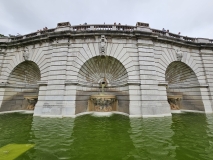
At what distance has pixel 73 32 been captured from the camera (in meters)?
11.9

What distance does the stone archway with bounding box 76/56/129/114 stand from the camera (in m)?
11.1

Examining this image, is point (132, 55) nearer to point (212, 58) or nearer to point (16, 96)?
point (212, 58)

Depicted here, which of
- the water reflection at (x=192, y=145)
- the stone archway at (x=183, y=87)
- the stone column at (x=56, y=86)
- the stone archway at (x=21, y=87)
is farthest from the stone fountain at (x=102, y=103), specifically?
the water reflection at (x=192, y=145)

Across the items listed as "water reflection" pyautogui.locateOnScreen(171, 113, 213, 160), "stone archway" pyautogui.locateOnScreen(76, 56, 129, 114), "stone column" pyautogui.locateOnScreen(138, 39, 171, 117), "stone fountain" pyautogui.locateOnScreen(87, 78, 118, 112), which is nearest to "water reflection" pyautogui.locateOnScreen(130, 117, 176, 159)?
"water reflection" pyautogui.locateOnScreen(171, 113, 213, 160)

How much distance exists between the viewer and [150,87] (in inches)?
418

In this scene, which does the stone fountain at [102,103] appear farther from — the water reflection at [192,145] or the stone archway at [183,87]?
the water reflection at [192,145]

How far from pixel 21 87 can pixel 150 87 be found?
576 inches

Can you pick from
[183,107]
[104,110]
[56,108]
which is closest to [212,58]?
[183,107]

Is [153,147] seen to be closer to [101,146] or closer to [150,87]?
[101,146]

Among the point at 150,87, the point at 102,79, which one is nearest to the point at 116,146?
the point at 150,87

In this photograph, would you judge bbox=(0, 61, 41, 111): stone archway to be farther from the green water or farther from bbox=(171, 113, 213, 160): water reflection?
bbox=(171, 113, 213, 160): water reflection

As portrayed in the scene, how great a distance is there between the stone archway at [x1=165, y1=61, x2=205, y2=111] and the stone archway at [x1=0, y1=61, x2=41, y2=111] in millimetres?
15266

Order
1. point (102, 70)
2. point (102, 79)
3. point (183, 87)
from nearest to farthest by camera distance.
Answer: point (102, 70) → point (102, 79) → point (183, 87)

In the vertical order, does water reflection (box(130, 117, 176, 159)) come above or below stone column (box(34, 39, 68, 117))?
below
